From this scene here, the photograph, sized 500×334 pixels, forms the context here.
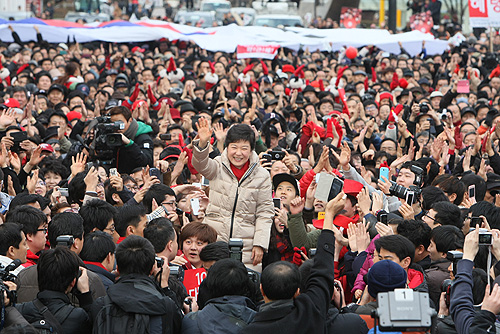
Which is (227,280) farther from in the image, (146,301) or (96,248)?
(96,248)

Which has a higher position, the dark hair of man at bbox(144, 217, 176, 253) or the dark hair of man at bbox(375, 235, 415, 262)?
the dark hair of man at bbox(144, 217, 176, 253)

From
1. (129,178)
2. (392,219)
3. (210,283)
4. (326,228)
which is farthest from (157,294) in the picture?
(129,178)

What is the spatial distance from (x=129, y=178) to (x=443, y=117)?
526cm

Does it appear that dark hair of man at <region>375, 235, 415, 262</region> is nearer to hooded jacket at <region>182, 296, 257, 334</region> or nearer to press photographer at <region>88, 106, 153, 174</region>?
hooded jacket at <region>182, 296, 257, 334</region>

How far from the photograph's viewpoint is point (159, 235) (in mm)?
4910

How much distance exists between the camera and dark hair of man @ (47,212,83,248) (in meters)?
4.98

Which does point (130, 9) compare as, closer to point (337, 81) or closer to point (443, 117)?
point (337, 81)

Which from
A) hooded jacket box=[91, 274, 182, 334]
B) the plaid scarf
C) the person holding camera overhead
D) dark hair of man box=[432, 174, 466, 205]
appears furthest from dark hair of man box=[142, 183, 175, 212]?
dark hair of man box=[432, 174, 466, 205]

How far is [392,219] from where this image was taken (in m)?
5.71

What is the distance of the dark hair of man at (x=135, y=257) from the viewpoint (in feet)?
13.3

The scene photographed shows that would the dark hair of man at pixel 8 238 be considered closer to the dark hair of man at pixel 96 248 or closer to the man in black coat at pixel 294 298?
the dark hair of man at pixel 96 248

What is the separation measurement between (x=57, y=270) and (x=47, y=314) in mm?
247

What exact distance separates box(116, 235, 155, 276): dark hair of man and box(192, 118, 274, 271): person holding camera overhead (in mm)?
1704

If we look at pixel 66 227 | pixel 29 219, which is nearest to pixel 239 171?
pixel 66 227
